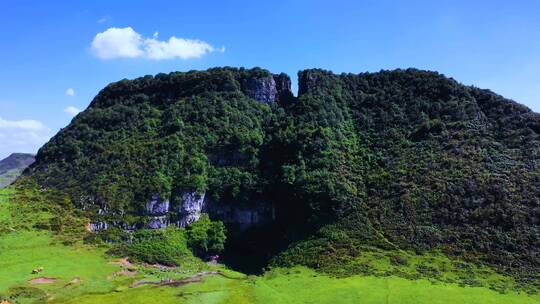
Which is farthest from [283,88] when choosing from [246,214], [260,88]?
[246,214]

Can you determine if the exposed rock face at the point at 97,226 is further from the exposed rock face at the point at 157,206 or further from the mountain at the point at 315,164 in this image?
the exposed rock face at the point at 157,206

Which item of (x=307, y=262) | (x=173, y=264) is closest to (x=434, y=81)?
(x=307, y=262)

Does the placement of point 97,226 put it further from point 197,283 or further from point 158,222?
point 197,283

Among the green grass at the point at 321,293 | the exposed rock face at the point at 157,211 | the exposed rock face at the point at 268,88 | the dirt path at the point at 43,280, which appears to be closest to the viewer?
the green grass at the point at 321,293

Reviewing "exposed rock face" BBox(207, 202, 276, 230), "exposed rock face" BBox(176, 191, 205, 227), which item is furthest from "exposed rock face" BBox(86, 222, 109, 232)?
"exposed rock face" BBox(207, 202, 276, 230)

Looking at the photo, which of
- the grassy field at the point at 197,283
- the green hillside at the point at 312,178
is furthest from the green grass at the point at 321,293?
the green hillside at the point at 312,178

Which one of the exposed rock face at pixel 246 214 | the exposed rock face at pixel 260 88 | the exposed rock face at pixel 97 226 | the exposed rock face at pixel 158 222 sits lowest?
the exposed rock face at pixel 97 226

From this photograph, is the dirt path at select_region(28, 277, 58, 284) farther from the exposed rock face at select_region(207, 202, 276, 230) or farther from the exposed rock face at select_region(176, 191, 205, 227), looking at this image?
the exposed rock face at select_region(207, 202, 276, 230)
